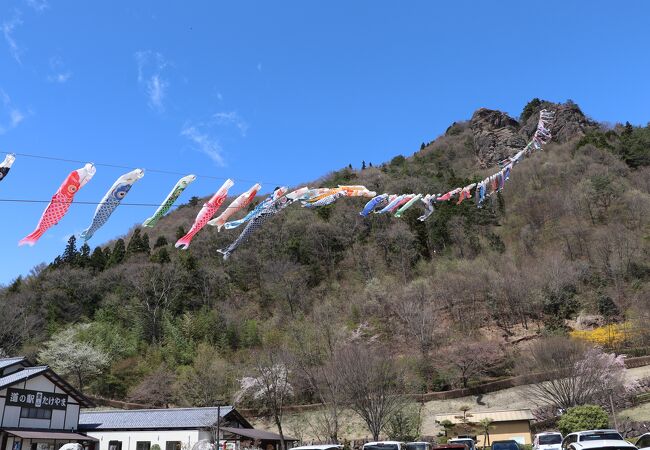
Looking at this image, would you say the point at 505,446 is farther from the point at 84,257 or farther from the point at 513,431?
the point at 84,257

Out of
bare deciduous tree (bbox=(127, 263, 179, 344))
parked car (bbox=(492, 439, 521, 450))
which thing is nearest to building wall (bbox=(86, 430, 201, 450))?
parked car (bbox=(492, 439, 521, 450))

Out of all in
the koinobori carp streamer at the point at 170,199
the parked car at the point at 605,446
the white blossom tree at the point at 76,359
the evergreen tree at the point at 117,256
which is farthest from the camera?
the evergreen tree at the point at 117,256

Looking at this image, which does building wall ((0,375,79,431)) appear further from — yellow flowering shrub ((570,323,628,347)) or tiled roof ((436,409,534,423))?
yellow flowering shrub ((570,323,628,347))

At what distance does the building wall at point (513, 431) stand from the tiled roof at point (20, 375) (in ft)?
84.3

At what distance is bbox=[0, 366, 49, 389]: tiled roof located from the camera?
26.4 m

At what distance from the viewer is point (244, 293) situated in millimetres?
63188

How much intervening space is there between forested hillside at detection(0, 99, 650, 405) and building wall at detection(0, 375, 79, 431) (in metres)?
13.1

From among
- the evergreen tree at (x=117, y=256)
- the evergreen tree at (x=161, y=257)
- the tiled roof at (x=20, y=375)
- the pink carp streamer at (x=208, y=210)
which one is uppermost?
the evergreen tree at (x=117, y=256)

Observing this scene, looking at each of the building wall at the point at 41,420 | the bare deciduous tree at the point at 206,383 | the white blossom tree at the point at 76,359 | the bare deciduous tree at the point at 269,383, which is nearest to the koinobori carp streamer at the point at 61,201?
the building wall at the point at 41,420

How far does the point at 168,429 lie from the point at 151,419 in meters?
1.86

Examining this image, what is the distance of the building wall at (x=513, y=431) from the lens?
1196 inches

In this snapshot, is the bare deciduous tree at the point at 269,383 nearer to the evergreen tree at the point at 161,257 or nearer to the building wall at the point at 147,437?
the building wall at the point at 147,437

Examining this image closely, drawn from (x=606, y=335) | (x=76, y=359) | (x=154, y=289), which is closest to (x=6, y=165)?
(x=76, y=359)

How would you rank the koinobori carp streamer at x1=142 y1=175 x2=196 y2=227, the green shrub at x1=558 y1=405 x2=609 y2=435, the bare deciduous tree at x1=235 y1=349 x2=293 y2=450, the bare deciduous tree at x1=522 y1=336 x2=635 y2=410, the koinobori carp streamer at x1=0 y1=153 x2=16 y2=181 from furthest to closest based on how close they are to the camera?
the bare deciduous tree at x1=235 y1=349 x2=293 y2=450 → the bare deciduous tree at x1=522 y1=336 x2=635 y2=410 → the green shrub at x1=558 y1=405 x2=609 y2=435 → the koinobori carp streamer at x1=142 y1=175 x2=196 y2=227 → the koinobori carp streamer at x1=0 y1=153 x2=16 y2=181
